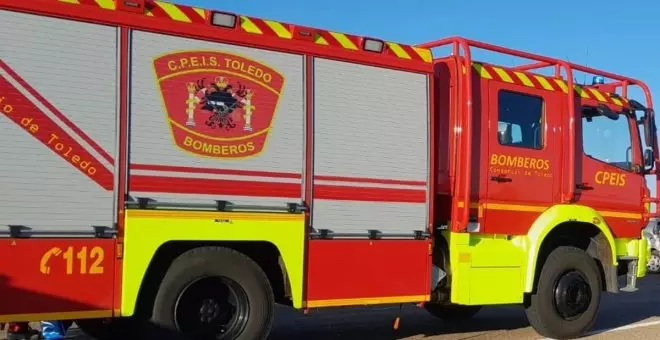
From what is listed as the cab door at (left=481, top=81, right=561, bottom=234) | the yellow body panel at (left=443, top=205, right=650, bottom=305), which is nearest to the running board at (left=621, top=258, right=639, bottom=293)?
the yellow body panel at (left=443, top=205, right=650, bottom=305)

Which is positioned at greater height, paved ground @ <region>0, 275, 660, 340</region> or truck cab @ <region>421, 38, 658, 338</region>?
truck cab @ <region>421, 38, 658, 338</region>

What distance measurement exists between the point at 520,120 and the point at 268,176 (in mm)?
3250

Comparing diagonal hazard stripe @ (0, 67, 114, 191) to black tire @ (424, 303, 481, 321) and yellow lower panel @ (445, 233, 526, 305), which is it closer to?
yellow lower panel @ (445, 233, 526, 305)

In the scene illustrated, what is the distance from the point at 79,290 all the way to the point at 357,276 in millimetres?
2468

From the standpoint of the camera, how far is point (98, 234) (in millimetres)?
5828

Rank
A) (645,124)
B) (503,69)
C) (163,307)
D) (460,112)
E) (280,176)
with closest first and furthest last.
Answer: (163,307) < (280,176) < (460,112) < (503,69) < (645,124)

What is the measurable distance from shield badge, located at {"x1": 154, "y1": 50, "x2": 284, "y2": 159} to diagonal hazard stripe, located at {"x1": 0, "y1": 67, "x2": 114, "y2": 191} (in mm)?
688

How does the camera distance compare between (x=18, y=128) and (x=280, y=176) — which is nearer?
(x=18, y=128)

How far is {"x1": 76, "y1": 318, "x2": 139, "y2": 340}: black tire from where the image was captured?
677 centimetres

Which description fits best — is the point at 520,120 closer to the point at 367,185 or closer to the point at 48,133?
the point at 367,185

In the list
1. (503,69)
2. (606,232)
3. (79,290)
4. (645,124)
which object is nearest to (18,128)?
(79,290)

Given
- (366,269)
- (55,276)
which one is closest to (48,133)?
(55,276)

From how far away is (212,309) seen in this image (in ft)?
21.2

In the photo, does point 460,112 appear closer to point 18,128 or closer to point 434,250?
point 434,250
